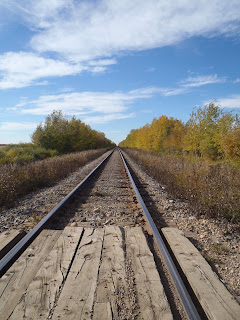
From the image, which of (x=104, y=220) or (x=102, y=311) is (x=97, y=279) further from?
(x=104, y=220)

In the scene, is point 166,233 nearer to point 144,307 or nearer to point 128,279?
point 128,279

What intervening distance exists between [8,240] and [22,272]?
2.91ft

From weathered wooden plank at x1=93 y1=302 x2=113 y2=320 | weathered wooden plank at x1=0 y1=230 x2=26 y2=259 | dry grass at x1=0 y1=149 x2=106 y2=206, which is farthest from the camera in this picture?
dry grass at x1=0 y1=149 x2=106 y2=206

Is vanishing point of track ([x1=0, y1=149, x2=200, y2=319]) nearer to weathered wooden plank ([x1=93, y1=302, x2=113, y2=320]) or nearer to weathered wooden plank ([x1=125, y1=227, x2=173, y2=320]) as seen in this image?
weathered wooden plank ([x1=125, y1=227, x2=173, y2=320])

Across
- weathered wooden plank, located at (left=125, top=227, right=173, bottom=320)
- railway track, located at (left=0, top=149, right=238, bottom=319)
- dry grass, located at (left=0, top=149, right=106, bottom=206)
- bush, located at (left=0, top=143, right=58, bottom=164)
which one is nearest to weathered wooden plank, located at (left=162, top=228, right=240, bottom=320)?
railway track, located at (left=0, top=149, right=238, bottom=319)

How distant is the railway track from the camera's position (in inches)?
72.4

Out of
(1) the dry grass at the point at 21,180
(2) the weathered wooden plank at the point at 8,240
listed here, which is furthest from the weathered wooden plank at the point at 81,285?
(1) the dry grass at the point at 21,180

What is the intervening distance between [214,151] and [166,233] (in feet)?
84.3

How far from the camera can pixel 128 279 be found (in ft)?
7.50

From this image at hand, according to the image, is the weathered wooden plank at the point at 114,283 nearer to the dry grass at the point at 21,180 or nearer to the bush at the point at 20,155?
the dry grass at the point at 21,180

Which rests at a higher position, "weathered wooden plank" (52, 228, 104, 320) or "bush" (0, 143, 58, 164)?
"bush" (0, 143, 58, 164)

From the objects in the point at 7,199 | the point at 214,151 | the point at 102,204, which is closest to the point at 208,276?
the point at 102,204

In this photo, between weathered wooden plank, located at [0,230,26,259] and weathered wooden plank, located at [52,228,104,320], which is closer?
weathered wooden plank, located at [52,228,104,320]

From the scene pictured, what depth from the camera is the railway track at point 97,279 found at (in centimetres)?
184
